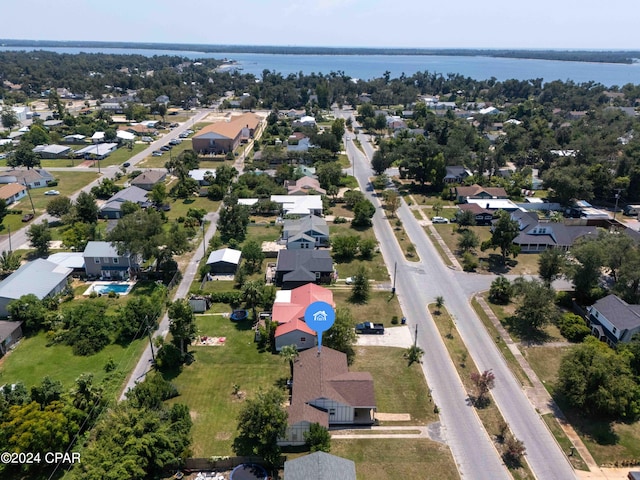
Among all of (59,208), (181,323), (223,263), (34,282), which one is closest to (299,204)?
(223,263)

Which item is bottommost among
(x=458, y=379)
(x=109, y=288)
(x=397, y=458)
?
(x=109, y=288)

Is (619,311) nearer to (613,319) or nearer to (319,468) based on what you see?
(613,319)

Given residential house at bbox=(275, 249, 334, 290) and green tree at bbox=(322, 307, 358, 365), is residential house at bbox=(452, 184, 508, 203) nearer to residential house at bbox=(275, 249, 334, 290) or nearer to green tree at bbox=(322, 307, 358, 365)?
residential house at bbox=(275, 249, 334, 290)

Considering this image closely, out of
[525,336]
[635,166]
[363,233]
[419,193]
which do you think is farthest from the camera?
[419,193]

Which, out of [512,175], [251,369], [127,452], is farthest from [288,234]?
[512,175]

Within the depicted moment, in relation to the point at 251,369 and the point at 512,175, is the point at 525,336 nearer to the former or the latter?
the point at 251,369

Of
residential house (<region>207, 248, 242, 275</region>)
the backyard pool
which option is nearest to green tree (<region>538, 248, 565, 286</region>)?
residential house (<region>207, 248, 242, 275</region>)
